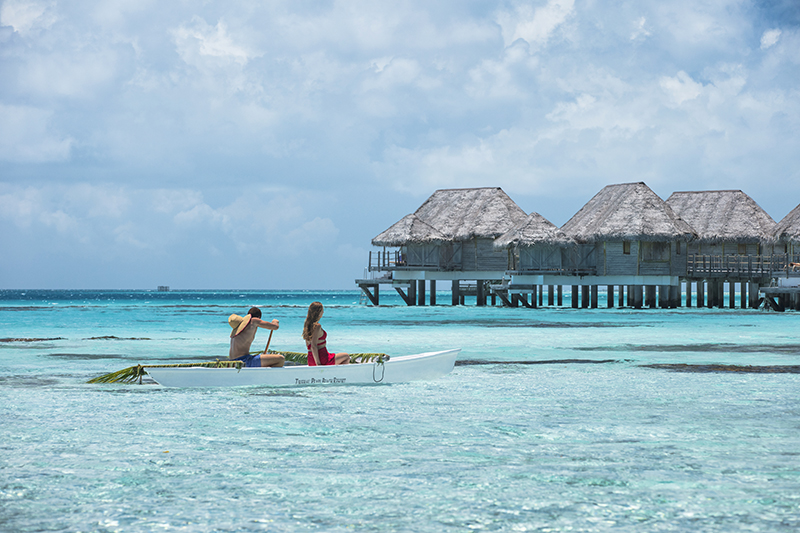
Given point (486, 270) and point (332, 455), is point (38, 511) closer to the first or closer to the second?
point (332, 455)

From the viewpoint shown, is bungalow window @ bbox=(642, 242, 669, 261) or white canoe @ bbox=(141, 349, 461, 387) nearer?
white canoe @ bbox=(141, 349, 461, 387)

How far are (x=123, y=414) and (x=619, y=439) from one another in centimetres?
539

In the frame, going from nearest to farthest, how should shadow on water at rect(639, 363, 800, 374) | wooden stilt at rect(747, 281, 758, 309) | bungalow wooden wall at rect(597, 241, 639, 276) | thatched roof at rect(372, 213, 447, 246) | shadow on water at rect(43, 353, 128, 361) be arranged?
1. shadow on water at rect(639, 363, 800, 374)
2. shadow on water at rect(43, 353, 128, 361)
3. bungalow wooden wall at rect(597, 241, 639, 276)
4. wooden stilt at rect(747, 281, 758, 309)
5. thatched roof at rect(372, 213, 447, 246)

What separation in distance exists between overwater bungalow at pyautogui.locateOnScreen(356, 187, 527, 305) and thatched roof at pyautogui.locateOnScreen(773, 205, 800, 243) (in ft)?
43.3

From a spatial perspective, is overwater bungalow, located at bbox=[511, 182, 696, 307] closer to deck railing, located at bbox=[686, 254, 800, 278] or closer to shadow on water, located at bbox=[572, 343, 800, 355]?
deck railing, located at bbox=[686, 254, 800, 278]

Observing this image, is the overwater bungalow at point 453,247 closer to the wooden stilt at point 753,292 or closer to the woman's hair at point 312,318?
the wooden stilt at point 753,292

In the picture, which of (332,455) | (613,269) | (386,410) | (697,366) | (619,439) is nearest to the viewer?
(332,455)

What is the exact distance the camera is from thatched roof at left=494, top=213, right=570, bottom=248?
4291cm

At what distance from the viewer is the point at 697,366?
15273 millimetres

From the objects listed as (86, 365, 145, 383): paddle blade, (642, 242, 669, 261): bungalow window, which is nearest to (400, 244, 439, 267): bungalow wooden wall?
(642, 242, 669, 261): bungalow window

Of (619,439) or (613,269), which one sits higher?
(613,269)

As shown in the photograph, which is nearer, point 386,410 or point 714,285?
point 386,410

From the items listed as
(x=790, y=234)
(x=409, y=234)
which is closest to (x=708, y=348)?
(x=790, y=234)

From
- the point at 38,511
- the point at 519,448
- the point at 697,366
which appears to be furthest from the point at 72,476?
the point at 697,366
